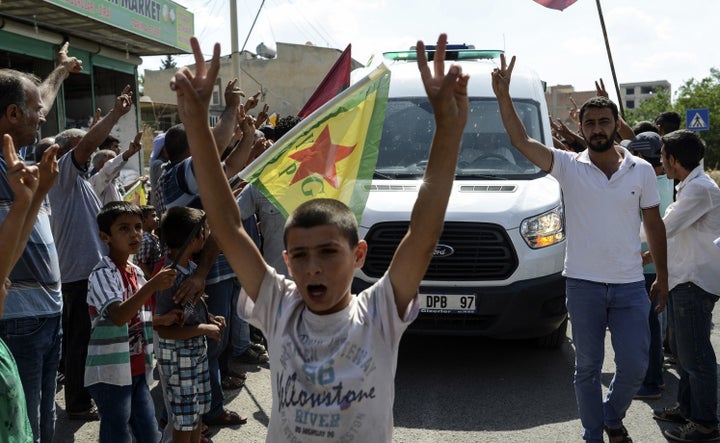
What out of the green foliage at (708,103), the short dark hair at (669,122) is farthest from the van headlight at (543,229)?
the green foliage at (708,103)

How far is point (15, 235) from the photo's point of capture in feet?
7.77

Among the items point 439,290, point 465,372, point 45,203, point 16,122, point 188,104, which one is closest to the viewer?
point 188,104

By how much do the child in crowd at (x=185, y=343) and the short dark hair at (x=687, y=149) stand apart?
10.2ft

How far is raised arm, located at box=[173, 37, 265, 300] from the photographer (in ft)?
6.98

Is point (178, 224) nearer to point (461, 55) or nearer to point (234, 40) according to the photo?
point (461, 55)

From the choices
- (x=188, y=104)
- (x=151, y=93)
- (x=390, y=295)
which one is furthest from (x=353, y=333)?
(x=151, y=93)

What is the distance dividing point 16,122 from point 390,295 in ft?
6.46

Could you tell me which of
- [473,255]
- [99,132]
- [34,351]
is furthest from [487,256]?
[34,351]

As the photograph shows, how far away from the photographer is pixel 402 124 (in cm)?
699

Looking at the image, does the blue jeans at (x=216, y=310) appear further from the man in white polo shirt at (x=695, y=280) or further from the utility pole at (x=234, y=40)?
the utility pole at (x=234, y=40)

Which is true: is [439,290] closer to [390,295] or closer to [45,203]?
[45,203]

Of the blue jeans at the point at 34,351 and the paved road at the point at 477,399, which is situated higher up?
the blue jeans at the point at 34,351

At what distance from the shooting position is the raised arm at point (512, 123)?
13.3 ft

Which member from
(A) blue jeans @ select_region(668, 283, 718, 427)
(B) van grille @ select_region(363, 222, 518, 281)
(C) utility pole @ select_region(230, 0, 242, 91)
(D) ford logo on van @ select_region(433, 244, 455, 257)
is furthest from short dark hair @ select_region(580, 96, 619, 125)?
(C) utility pole @ select_region(230, 0, 242, 91)
